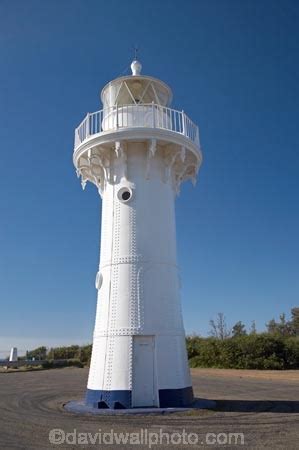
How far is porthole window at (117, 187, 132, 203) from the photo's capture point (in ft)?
43.1

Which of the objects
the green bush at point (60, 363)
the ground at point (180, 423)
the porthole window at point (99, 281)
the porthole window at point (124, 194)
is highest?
the porthole window at point (124, 194)

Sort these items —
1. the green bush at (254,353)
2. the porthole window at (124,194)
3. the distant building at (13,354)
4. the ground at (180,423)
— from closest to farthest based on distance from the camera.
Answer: the ground at (180,423) → the porthole window at (124,194) → the green bush at (254,353) → the distant building at (13,354)

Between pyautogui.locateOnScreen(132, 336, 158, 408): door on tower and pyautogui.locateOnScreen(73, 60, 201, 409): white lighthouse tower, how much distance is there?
0.08 feet

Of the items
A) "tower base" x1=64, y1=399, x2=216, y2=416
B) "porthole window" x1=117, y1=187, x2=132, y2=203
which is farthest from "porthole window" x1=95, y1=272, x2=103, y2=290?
"tower base" x1=64, y1=399, x2=216, y2=416

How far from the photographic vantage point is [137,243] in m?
12.7

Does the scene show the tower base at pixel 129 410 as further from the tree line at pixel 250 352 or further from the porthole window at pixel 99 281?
the tree line at pixel 250 352

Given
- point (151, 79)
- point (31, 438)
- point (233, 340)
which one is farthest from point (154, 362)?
point (233, 340)

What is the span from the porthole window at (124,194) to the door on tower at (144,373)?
420cm

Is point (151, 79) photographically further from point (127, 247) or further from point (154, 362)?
point (154, 362)

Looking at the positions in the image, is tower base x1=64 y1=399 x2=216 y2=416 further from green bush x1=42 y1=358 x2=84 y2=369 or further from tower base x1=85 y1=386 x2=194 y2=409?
green bush x1=42 y1=358 x2=84 y2=369

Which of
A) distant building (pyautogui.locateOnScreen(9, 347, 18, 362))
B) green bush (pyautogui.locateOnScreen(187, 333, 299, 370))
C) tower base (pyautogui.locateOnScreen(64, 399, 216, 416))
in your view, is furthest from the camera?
distant building (pyautogui.locateOnScreen(9, 347, 18, 362))

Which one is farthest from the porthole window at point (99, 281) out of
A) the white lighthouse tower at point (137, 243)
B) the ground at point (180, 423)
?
the ground at point (180, 423)

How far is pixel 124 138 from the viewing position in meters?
12.8

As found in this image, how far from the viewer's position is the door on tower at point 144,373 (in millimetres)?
11305
